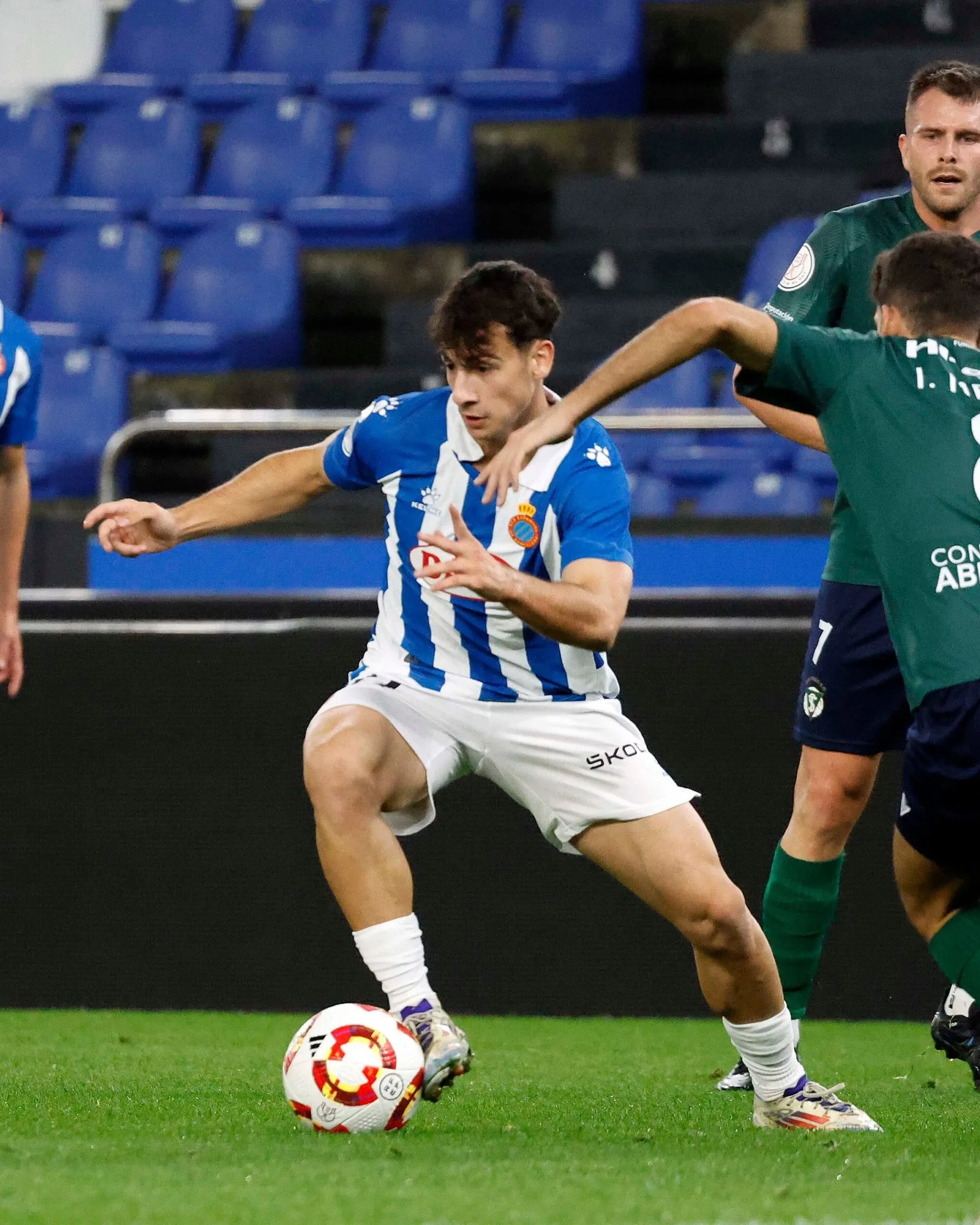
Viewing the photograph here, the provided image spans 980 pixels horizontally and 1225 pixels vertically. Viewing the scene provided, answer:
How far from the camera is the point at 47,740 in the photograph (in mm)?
5652

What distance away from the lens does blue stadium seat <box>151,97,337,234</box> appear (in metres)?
11.1

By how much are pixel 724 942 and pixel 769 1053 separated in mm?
285

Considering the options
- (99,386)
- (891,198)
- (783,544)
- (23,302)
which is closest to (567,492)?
(891,198)

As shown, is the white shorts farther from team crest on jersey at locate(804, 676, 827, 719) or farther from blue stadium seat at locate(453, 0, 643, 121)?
blue stadium seat at locate(453, 0, 643, 121)

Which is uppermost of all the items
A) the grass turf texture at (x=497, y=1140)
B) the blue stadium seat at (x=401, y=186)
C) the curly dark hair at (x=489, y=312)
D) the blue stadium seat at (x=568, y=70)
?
the blue stadium seat at (x=568, y=70)

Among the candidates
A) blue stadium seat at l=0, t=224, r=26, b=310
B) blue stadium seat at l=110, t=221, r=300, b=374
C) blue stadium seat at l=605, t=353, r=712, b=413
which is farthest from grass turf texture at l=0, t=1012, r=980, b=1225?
blue stadium seat at l=0, t=224, r=26, b=310

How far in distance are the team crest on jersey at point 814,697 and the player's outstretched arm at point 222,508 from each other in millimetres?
1096

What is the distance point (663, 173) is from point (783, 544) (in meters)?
4.31

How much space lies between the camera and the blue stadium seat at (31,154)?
11773 millimetres

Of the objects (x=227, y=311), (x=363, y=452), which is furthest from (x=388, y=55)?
(x=363, y=452)

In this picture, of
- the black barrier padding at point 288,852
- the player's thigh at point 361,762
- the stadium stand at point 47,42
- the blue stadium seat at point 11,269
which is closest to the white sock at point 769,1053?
the player's thigh at point 361,762

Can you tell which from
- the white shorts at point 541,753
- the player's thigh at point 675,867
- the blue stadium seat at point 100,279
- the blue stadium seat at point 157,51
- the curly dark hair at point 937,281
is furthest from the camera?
the blue stadium seat at point 157,51

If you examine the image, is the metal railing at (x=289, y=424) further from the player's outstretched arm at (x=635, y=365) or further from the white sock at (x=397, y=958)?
the player's outstretched arm at (x=635, y=365)

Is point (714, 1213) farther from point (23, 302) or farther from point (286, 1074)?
point (23, 302)
